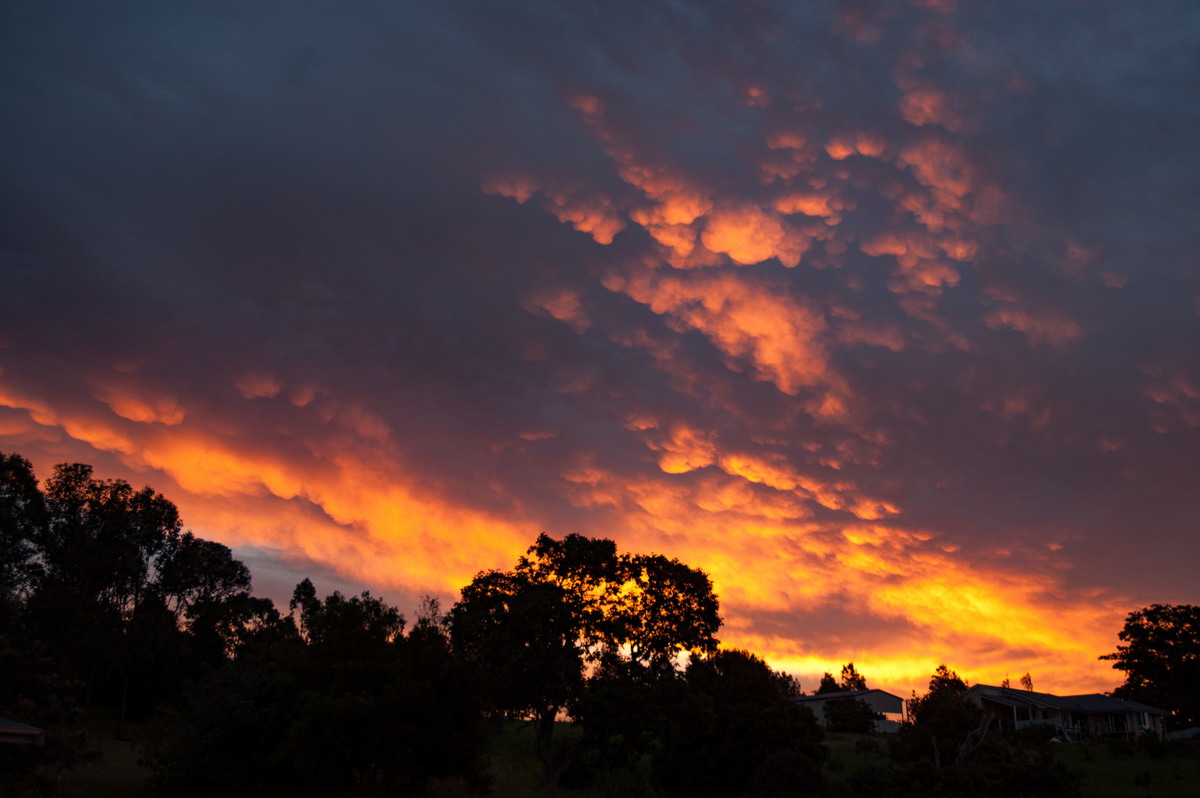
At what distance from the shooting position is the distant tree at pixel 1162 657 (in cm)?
9006

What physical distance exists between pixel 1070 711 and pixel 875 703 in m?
25.9

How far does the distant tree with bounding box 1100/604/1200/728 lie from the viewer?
9006cm

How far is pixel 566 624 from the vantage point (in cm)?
3475

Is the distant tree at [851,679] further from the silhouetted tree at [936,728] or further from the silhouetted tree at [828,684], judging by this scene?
the silhouetted tree at [936,728]

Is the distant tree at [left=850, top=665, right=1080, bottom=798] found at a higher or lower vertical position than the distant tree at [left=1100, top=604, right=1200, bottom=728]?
lower

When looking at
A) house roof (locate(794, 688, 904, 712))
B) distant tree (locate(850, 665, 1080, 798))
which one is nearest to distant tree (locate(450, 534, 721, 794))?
distant tree (locate(850, 665, 1080, 798))

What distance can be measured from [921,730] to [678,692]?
12.7 metres

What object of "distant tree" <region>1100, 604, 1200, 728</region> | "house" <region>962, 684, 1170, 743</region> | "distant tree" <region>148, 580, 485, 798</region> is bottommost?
"distant tree" <region>148, 580, 485, 798</region>

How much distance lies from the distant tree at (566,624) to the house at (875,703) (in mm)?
55512

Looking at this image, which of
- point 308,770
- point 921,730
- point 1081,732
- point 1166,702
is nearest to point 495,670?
point 308,770

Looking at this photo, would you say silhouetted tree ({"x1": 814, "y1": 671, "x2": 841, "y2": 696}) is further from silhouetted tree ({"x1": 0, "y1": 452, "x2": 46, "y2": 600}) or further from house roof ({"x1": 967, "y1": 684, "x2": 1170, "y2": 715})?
silhouetted tree ({"x1": 0, "y1": 452, "x2": 46, "y2": 600})

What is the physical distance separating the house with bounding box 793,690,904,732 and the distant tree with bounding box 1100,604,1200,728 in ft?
92.5

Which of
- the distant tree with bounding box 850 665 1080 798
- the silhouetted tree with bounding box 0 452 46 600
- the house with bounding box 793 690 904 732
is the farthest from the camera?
the house with bounding box 793 690 904 732

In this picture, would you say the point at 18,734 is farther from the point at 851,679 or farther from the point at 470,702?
the point at 851,679
